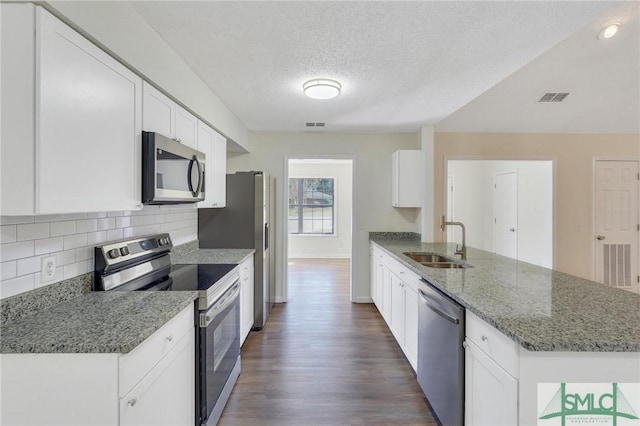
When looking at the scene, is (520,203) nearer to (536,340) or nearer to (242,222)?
(242,222)

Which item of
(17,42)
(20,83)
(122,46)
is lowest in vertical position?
(20,83)

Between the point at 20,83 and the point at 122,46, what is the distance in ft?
1.82

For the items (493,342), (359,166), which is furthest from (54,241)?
(359,166)

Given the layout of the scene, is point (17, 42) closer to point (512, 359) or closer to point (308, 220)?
point (512, 359)

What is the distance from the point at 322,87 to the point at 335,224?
18.7 feet

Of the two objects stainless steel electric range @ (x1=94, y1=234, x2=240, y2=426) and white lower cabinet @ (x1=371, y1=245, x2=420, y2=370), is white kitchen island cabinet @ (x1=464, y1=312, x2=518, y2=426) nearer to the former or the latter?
white lower cabinet @ (x1=371, y1=245, x2=420, y2=370)

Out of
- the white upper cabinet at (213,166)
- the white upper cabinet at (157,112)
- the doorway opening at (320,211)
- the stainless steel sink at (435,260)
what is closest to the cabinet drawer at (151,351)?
the white upper cabinet at (157,112)

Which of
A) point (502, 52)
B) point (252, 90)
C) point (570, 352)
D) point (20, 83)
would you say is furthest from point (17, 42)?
point (502, 52)

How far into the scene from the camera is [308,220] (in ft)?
26.3

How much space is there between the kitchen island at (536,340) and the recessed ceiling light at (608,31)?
87.6 inches

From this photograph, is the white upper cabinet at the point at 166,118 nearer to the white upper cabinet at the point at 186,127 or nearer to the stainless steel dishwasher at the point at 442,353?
the white upper cabinet at the point at 186,127

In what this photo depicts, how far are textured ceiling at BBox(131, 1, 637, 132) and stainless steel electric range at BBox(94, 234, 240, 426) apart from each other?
1.35 meters

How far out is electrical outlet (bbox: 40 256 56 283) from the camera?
55.1 inches

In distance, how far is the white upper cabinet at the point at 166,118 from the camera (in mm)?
1700
